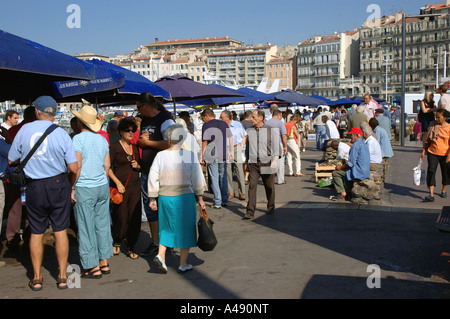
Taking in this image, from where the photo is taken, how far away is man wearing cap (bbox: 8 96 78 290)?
550 centimetres

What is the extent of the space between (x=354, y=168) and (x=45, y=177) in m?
6.73

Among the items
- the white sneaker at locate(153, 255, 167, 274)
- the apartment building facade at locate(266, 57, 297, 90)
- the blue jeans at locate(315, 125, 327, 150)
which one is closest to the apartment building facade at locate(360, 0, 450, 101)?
the apartment building facade at locate(266, 57, 297, 90)

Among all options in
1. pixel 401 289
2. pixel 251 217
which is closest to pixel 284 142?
pixel 251 217

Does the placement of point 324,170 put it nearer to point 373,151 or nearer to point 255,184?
point 373,151

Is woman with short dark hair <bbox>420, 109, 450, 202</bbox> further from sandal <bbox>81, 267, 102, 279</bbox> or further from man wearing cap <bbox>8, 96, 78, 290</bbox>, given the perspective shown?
man wearing cap <bbox>8, 96, 78, 290</bbox>

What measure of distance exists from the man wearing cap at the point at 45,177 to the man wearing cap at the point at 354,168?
643 cm

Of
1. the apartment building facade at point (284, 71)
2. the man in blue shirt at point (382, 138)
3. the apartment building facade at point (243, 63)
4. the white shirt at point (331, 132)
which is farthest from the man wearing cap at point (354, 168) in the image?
the apartment building facade at point (243, 63)

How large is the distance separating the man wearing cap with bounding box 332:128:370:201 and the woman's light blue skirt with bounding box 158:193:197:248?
5.37 meters

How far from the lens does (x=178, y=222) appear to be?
605 centimetres

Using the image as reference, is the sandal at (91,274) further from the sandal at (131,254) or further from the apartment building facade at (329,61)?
the apartment building facade at (329,61)

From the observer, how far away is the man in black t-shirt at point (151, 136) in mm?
6898

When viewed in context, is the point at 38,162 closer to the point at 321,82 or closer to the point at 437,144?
the point at 437,144

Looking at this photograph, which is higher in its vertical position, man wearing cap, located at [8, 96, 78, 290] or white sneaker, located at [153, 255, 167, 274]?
man wearing cap, located at [8, 96, 78, 290]

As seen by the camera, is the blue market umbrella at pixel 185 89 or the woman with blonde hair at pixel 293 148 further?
the woman with blonde hair at pixel 293 148
